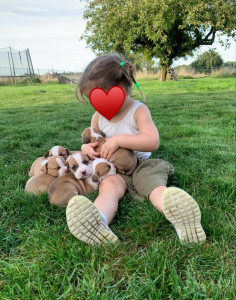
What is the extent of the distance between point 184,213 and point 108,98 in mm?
1024

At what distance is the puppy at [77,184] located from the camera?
1855 millimetres

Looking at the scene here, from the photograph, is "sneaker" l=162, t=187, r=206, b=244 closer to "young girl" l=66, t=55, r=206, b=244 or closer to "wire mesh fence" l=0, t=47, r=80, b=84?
"young girl" l=66, t=55, r=206, b=244

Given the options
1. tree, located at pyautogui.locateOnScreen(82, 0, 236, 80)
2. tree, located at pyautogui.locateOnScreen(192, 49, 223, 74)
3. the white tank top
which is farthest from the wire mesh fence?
the white tank top

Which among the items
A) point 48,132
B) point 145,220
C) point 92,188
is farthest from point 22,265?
point 48,132

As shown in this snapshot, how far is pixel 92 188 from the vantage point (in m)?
2.06

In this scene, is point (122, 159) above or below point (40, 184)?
above

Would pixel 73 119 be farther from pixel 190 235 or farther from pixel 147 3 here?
pixel 147 3

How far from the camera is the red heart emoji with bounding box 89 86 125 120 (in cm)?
195

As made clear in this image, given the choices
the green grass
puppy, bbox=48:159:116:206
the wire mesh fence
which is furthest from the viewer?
the wire mesh fence

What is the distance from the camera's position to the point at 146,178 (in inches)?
76.0

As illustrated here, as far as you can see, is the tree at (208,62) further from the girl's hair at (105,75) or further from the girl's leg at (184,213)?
the girl's leg at (184,213)

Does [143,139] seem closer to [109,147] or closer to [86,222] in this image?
[109,147]

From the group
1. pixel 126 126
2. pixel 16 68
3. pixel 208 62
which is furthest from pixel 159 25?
pixel 208 62

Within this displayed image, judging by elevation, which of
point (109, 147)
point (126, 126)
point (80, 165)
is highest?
point (126, 126)
